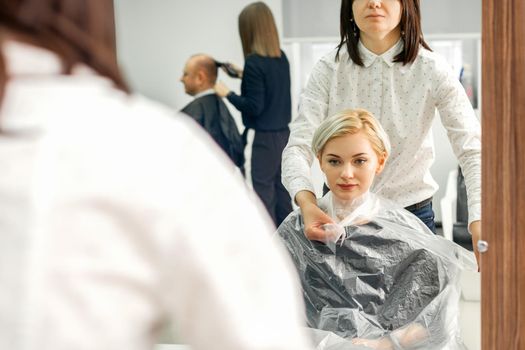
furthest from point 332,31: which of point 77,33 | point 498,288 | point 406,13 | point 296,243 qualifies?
point 77,33

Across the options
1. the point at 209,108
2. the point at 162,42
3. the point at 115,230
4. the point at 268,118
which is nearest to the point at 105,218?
the point at 115,230

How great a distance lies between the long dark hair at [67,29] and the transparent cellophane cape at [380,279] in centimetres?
87

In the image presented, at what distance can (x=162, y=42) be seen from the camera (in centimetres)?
150

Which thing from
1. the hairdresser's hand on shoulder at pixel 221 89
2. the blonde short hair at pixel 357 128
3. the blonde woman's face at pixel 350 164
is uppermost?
the hairdresser's hand on shoulder at pixel 221 89

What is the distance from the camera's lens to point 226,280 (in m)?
0.35

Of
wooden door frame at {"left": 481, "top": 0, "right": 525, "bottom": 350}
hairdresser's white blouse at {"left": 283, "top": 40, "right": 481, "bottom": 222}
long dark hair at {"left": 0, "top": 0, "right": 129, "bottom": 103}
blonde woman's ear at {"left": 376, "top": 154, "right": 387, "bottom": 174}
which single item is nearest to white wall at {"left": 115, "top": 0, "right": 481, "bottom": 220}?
hairdresser's white blouse at {"left": 283, "top": 40, "right": 481, "bottom": 222}

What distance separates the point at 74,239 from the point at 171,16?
119cm

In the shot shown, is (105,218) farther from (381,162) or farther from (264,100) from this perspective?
(264,100)

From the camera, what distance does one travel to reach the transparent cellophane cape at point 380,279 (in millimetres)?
1194

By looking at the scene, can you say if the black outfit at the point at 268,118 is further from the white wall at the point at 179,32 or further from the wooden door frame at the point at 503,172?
the wooden door frame at the point at 503,172

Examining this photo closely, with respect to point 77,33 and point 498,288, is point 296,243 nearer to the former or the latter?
point 498,288

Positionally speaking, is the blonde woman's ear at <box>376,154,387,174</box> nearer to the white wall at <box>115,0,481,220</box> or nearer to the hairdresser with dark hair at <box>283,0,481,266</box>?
the hairdresser with dark hair at <box>283,0,481,266</box>

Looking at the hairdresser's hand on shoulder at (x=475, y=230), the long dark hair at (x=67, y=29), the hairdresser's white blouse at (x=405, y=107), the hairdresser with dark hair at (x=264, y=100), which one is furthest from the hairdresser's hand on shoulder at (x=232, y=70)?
the long dark hair at (x=67, y=29)

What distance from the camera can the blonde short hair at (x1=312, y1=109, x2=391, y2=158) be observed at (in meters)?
1.19
